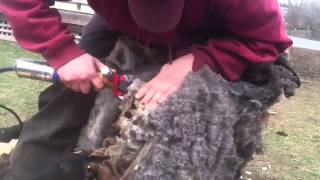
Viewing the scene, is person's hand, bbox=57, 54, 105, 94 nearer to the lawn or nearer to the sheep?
the sheep

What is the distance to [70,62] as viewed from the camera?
1.31 meters

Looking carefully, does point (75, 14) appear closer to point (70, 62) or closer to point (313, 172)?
point (313, 172)

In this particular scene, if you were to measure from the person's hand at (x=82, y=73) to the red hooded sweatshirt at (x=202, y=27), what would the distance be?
0.6 inches

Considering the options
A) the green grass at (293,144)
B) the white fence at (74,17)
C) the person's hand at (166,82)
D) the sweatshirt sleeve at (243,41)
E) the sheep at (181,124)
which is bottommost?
the green grass at (293,144)

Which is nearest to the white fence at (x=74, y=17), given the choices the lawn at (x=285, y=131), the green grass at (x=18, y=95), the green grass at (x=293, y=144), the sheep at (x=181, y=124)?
the lawn at (x=285, y=131)

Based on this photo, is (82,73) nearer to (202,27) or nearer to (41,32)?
(41,32)

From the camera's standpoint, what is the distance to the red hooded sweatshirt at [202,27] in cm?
131

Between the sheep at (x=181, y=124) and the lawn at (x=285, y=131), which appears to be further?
the lawn at (x=285, y=131)

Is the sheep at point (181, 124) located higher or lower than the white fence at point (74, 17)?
higher

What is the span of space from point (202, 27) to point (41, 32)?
0.37 m

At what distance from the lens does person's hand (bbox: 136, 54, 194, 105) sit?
1.27 metres

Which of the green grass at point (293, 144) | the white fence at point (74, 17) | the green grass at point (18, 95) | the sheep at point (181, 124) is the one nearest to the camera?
the sheep at point (181, 124)

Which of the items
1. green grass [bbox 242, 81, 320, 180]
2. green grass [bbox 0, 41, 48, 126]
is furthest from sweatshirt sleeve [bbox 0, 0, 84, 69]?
green grass [bbox 0, 41, 48, 126]

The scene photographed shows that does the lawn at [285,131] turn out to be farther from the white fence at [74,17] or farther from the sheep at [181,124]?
the sheep at [181,124]
